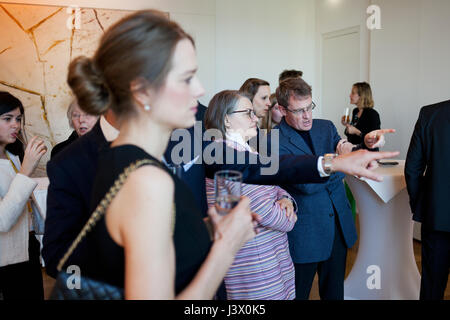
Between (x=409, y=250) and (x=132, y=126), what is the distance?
290 centimetres

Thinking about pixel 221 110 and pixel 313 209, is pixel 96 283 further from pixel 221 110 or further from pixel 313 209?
pixel 313 209

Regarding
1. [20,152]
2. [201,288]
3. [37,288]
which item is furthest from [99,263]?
[20,152]

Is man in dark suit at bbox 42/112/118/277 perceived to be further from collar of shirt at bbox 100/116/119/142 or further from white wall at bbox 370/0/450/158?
white wall at bbox 370/0/450/158

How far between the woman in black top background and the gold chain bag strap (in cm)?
472

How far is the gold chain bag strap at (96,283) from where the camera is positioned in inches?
35.1

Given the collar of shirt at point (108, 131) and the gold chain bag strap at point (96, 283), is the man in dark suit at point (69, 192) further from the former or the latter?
the gold chain bag strap at point (96, 283)

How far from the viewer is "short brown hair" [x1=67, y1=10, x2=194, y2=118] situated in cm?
94

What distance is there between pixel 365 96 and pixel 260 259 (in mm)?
4017

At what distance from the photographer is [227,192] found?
3.60 feet

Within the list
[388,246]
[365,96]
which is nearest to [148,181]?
[388,246]

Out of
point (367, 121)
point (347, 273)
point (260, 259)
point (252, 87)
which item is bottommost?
point (347, 273)

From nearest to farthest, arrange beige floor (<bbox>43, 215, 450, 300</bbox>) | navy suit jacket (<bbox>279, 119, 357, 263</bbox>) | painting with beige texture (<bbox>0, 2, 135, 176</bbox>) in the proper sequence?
navy suit jacket (<bbox>279, 119, 357, 263</bbox>) < beige floor (<bbox>43, 215, 450, 300</bbox>) < painting with beige texture (<bbox>0, 2, 135, 176</bbox>)

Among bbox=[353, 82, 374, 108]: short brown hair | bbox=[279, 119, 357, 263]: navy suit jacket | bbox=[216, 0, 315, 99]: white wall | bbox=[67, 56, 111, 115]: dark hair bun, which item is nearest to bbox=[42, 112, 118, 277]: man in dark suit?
bbox=[67, 56, 111, 115]: dark hair bun

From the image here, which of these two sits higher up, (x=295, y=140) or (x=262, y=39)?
(x=262, y=39)
